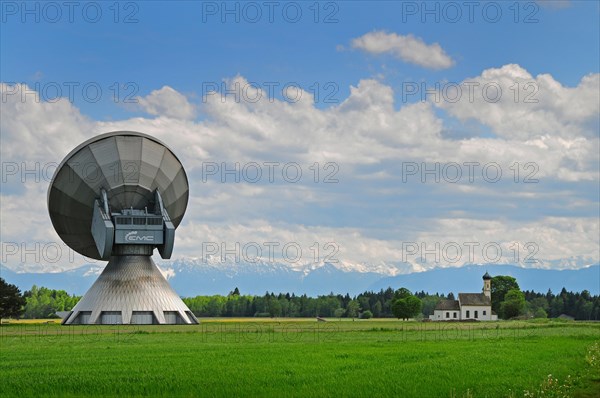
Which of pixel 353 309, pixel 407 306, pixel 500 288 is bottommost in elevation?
pixel 353 309

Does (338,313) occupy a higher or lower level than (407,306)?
lower

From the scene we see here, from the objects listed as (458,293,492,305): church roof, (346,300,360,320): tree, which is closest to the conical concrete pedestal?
(458,293,492,305): church roof

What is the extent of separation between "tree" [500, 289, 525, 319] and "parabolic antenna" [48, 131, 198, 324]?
8094cm

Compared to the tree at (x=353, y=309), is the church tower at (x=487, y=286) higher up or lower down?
higher up

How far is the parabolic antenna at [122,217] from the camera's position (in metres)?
83.4

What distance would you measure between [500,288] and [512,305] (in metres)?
17.0

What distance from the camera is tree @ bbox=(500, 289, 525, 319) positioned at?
150125 mm

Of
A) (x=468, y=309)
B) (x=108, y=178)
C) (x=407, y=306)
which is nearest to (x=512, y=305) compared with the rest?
(x=468, y=309)

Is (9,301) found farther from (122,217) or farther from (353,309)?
(353,309)

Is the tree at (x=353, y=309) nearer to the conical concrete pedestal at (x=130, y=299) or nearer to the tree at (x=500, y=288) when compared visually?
the tree at (x=500, y=288)

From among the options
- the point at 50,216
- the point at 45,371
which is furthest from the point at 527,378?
the point at 50,216

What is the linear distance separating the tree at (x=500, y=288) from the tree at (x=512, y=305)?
10246 mm

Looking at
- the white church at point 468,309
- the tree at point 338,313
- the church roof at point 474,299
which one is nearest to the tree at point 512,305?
the white church at point 468,309

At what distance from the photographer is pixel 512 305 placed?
15012 centimetres
